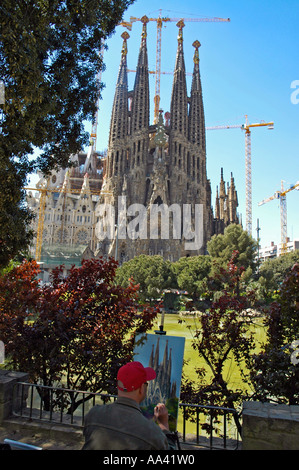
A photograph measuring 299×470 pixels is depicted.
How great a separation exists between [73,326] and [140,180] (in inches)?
2027

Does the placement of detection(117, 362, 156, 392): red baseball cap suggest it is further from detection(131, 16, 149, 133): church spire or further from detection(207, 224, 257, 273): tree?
detection(131, 16, 149, 133): church spire

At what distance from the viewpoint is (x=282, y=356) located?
520 centimetres

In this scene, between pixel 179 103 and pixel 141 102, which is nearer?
pixel 141 102

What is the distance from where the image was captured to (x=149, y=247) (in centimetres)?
5231

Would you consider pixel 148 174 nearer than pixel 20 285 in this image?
No

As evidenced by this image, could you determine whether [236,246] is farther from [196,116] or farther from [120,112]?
A: [120,112]

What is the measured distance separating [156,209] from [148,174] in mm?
7852

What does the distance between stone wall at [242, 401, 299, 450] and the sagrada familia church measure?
158ft

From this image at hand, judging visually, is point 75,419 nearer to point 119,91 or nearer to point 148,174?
point 148,174

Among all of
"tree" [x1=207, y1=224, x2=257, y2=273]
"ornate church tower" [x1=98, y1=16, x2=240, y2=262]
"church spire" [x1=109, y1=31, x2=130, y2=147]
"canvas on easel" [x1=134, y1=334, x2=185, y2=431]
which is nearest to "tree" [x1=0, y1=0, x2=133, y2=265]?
"canvas on easel" [x1=134, y1=334, x2=185, y2=431]

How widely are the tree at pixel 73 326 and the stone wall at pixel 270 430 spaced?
2.35 metres

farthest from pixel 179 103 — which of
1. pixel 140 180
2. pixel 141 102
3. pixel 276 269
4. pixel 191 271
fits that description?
pixel 191 271

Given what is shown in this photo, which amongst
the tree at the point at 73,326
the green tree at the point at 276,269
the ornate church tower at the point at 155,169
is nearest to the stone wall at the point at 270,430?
the tree at the point at 73,326

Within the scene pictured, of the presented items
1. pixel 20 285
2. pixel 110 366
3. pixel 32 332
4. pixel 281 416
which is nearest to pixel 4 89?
pixel 20 285
